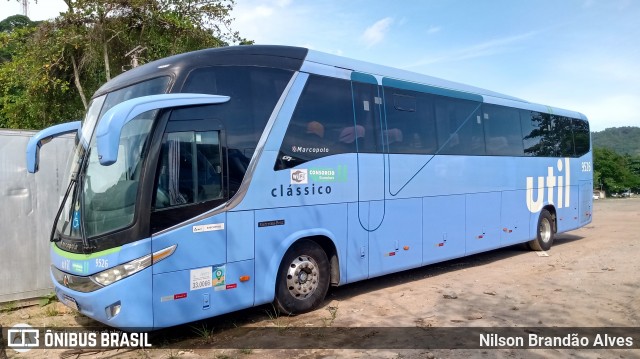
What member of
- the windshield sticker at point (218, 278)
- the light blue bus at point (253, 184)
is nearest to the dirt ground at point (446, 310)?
the light blue bus at point (253, 184)

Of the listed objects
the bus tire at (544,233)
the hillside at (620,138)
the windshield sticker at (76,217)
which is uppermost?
the hillside at (620,138)

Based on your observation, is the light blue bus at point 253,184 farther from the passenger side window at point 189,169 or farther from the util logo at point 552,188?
the util logo at point 552,188

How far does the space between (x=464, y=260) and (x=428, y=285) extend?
3082mm

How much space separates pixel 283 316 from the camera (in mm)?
6598

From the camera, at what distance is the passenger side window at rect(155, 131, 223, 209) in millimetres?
5281

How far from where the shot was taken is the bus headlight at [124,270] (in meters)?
5.00

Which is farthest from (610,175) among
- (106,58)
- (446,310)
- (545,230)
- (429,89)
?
(446,310)

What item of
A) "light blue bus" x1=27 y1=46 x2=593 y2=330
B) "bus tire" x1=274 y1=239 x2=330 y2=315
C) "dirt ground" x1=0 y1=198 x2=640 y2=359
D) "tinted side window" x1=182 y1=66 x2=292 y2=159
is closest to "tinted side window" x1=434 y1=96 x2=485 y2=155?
"light blue bus" x1=27 y1=46 x2=593 y2=330

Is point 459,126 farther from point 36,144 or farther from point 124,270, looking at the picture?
point 36,144

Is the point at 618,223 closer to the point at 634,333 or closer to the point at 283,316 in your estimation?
the point at 634,333

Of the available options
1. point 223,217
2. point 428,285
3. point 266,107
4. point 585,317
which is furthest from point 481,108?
point 223,217

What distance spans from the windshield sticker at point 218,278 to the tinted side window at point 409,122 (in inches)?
139

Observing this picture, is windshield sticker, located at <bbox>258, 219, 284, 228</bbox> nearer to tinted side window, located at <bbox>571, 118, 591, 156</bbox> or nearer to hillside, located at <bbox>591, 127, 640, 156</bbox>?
tinted side window, located at <bbox>571, 118, 591, 156</bbox>

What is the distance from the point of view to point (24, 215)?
743 cm
